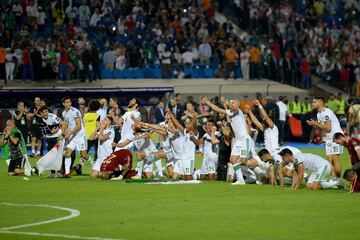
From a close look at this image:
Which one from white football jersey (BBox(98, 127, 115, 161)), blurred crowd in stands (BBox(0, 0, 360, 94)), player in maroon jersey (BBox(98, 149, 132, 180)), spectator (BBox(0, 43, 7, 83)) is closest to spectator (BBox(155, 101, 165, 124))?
blurred crowd in stands (BBox(0, 0, 360, 94))

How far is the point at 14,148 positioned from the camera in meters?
25.5

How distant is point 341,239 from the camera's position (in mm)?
14812

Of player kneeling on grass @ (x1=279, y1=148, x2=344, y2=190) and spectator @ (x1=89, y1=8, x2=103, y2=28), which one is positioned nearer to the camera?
player kneeling on grass @ (x1=279, y1=148, x2=344, y2=190)

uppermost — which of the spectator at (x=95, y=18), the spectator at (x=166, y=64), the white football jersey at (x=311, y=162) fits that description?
the spectator at (x=95, y=18)

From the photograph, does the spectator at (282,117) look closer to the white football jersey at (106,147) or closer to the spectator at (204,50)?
the spectator at (204,50)

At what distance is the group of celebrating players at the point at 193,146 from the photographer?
Result: 23.0 m

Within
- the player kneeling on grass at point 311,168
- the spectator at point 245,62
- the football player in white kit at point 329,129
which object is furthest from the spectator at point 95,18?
the player kneeling on grass at point 311,168

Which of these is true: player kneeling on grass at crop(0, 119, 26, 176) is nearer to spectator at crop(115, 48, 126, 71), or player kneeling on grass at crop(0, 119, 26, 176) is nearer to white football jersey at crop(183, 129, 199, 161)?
white football jersey at crop(183, 129, 199, 161)

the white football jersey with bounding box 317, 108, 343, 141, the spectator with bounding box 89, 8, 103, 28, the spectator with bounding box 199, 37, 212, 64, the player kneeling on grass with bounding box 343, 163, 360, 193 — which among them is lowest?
the player kneeling on grass with bounding box 343, 163, 360, 193

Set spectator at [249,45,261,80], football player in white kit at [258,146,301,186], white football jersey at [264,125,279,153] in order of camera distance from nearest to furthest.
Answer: football player in white kit at [258,146,301,186] < white football jersey at [264,125,279,153] < spectator at [249,45,261,80]

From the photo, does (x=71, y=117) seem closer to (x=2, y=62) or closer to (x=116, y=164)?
(x=116, y=164)

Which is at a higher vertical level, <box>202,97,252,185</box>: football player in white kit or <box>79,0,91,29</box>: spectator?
Answer: <box>79,0,91,29</box>: spectator

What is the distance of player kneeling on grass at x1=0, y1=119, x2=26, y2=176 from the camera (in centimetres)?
2552

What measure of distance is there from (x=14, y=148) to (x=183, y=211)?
8639 millimetres
